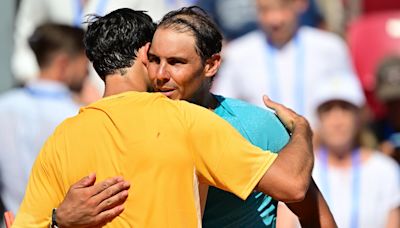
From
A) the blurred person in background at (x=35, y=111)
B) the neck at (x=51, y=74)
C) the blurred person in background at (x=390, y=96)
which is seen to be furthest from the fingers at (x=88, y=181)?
the blurred person in background at (x=390, y=96)

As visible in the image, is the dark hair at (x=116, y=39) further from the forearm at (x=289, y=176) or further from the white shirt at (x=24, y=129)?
the white shirt at (x=24, y=129)

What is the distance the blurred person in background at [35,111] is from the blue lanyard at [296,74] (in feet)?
5.23

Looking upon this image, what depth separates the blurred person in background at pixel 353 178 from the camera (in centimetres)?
859

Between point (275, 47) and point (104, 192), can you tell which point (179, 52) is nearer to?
point (104, 192)

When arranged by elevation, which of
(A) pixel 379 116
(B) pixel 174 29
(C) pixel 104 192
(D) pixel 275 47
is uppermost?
(B) pixel 174 29

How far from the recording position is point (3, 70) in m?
9.10

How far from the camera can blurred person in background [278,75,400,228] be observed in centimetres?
859

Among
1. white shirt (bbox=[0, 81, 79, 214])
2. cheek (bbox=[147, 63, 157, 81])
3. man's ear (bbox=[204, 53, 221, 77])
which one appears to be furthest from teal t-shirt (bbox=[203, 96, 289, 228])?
white shirt (bbox=[0, 81, 79, 214])

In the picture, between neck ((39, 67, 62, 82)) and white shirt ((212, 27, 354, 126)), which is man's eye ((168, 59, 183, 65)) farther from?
white shirt ((212, 27, 354, 126))

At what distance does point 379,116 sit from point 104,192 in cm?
526

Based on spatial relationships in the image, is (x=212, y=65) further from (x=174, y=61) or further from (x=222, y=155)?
(x=222, y=155)

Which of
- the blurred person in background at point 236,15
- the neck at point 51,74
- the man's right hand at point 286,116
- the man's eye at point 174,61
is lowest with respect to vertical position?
the blurred person in background at point 236,15

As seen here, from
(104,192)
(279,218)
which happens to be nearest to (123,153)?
Result: (104,192)

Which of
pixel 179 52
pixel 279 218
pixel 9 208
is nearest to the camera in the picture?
pixel 179 52
